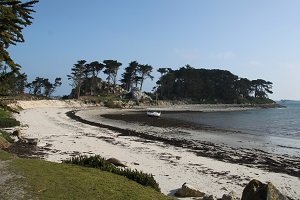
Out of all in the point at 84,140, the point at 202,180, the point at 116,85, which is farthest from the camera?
the point at 116,85

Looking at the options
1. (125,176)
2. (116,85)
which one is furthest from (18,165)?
(116,85)

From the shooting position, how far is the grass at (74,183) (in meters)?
10.7

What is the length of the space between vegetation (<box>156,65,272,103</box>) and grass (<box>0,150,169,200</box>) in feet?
490

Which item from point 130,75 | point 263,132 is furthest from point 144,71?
point 263,132

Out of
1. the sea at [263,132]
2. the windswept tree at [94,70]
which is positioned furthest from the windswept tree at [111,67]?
the sea at [263,132]

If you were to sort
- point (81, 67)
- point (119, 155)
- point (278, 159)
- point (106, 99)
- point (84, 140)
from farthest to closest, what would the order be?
point (81, 67) → point (106, 99) → point (84, 140) → point (278, 159) → point (119, 155)

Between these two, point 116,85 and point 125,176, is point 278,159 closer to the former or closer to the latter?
point 125,176

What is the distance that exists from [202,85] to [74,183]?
16309 cm

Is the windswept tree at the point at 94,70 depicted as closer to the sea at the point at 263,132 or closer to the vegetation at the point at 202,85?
the vegetation at the point at 202,85

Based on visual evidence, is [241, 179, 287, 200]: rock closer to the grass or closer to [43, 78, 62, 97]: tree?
the grass

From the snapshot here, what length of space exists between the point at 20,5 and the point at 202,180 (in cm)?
1156

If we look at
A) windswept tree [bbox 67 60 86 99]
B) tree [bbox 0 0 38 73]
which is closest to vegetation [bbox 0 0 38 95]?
tree [bbox 0 0 38 73]

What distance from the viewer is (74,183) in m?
11.6

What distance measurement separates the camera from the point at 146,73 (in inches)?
6029
